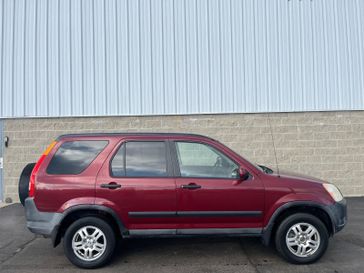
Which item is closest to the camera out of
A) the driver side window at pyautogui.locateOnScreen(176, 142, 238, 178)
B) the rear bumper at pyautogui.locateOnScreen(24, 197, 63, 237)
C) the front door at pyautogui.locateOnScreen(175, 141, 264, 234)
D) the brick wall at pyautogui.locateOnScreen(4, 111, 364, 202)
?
the rear bumper at pyautogui.locateOnScreen(24, 197, 63, 237)

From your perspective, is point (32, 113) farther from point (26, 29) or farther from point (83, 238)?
point (83, 238)

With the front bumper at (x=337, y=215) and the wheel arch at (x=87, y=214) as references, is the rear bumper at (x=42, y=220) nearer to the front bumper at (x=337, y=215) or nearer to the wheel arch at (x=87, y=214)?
the wheel arch at (x=87, y=214)

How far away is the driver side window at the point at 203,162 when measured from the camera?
5.06 meters

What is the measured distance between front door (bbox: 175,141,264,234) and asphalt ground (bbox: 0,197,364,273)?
1.64 feet

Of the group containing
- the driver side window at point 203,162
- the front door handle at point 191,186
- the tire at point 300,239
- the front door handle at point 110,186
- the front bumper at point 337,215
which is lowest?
the tire at point 300,239

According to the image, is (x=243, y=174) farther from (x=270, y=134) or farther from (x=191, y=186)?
(x=270, y=134)

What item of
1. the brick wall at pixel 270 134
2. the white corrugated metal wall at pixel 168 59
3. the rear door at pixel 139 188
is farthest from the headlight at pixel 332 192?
the white corrugated metal wall at pixel 168 59

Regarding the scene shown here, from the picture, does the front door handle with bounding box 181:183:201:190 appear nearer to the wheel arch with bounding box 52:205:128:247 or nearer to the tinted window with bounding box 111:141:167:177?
the tinted window with bounding box 111:141:167:177

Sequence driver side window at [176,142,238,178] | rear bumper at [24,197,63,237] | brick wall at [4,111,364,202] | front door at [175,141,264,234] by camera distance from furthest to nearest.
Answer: brick wall at [4,111,364,202] < driver side window at [176,142,238,178] < front door at [175,141,264,234] < rear bumper at [24,197,63,237]

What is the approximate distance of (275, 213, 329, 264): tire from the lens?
4992mm

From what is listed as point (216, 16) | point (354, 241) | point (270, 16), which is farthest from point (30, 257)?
point (270, 16)

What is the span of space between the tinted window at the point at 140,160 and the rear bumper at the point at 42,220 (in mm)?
946

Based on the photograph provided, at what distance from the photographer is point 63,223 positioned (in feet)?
16.1

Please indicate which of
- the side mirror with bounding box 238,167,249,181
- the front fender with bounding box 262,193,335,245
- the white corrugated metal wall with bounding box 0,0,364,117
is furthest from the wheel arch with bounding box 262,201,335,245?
the white corrugated metal wall with bounding box 0,0,364,117
